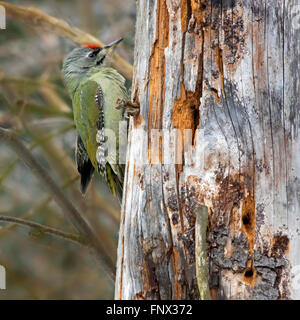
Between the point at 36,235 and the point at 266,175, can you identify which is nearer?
the point at 266,175

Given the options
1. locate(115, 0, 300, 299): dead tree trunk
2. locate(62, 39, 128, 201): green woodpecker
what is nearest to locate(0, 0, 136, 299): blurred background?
locate(62, 39, 128, 201): green woodpecker

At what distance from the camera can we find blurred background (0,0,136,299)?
4445 mm

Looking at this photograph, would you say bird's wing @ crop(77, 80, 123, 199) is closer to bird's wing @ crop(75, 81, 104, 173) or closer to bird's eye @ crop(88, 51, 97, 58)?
bird's wing @ crop(75, 81, 104, 173)

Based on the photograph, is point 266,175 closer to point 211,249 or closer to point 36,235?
point 211,249

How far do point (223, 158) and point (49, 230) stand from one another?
151 centimetres

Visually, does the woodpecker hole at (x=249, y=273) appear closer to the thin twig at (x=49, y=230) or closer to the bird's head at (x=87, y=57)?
the thin twig at (x=49, y=230)

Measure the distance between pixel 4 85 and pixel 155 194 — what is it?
8.34ft

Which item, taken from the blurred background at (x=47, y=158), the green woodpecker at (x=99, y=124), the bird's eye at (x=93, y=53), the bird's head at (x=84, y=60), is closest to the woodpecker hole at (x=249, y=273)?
the blurred background at (x=47, y=158)

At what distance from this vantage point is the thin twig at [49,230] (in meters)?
3.31

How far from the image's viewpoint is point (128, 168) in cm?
266

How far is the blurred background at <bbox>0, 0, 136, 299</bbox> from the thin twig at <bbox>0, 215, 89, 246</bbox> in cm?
10

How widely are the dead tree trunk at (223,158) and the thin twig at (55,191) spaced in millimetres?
977

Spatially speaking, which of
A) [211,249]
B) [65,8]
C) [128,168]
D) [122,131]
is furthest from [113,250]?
[65,8]
